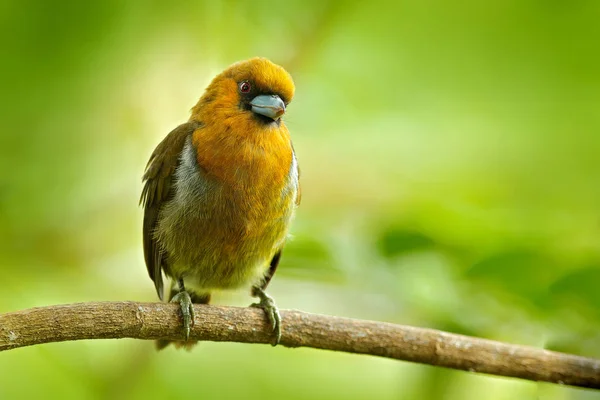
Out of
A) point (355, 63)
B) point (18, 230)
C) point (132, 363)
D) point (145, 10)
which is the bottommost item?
point (132, 363)

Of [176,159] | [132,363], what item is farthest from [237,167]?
→ [132,363]

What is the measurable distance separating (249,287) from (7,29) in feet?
4.97

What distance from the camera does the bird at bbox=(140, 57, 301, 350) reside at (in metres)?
3.19

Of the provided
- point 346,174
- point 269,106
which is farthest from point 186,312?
point 346,174

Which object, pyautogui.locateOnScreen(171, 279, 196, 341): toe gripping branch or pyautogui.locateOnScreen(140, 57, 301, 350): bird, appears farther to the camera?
pyautogui.locateOnScreen(140, 57, 301, 350): bird

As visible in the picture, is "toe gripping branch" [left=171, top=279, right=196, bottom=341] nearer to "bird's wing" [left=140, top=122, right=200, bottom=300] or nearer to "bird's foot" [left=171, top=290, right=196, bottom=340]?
"bird's foot" [left=171, top=290, right=196, bottom=340]

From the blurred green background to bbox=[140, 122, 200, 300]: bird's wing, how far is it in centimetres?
7

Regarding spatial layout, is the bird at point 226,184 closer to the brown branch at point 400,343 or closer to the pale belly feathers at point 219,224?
the pale belly feathers at point 219,224

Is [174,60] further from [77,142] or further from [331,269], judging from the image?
[331,269]

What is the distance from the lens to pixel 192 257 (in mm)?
3320

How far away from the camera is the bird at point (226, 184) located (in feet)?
10.5

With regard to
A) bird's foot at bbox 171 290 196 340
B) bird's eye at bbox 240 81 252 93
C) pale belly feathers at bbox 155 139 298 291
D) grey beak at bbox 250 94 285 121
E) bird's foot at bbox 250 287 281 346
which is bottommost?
bird's foot at bbox 171 290 196 340

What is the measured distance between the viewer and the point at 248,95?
328 cm

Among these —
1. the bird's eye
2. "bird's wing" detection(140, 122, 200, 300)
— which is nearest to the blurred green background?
"bird's wing" detection(140, 122, 200, 300)
